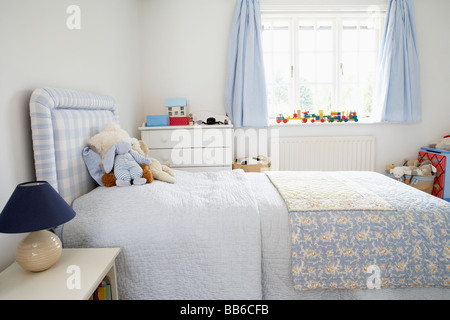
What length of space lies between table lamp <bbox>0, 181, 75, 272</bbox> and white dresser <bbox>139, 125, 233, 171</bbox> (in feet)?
6.70

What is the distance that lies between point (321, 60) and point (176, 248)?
325 centimetres

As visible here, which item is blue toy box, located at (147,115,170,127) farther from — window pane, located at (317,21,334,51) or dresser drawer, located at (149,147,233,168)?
window pane, located at (317,21,334,51)

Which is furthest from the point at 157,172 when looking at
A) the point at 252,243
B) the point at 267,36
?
the point at 267,36

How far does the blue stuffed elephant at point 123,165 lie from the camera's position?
1747 mm

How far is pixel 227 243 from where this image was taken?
141 centimetres

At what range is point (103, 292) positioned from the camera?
1.24 meters

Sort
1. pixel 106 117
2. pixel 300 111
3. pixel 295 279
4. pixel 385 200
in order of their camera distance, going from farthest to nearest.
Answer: pixel 300 111, pixel 106 117, pixel 385 200, pixel 295 279

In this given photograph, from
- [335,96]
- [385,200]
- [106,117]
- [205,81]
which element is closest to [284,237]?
[385,200]

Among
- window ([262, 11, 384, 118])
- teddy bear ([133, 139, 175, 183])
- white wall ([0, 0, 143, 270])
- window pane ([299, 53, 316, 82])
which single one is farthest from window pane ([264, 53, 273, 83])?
teddy bear ([133, 139, 175, 183])

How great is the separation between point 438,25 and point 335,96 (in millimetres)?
1490

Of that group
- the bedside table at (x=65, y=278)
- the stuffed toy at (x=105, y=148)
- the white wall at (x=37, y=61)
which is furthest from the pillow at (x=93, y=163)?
the bedside table at (x=65, y=278)

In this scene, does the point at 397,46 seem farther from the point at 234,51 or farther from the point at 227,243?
the point at 227,243

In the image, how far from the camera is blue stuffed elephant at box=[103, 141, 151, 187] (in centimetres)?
175
